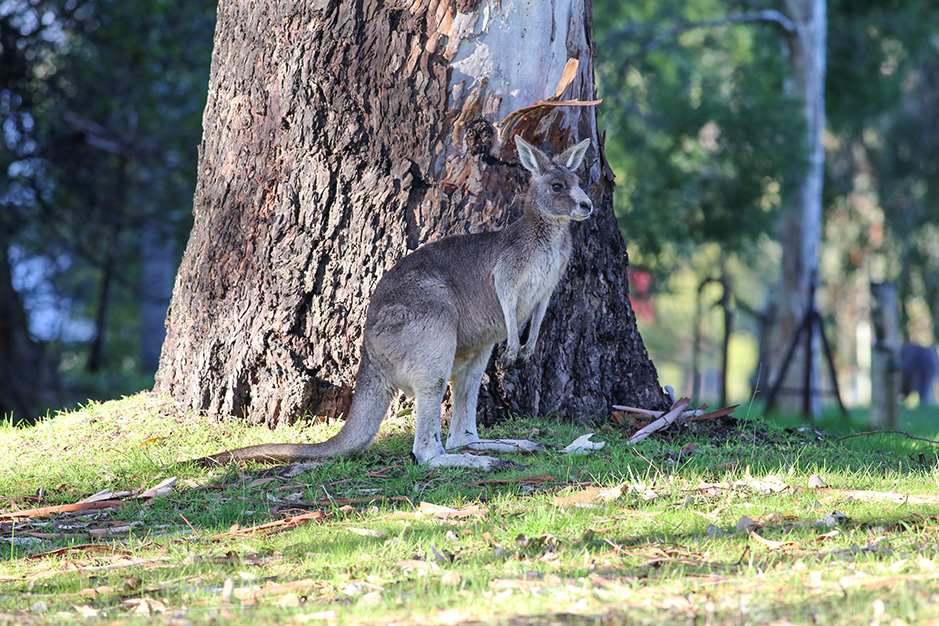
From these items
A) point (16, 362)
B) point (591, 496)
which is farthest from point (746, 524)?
point (16, 362)

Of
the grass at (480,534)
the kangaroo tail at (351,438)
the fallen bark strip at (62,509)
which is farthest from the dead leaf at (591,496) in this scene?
the fallen bark strip at (62,509)

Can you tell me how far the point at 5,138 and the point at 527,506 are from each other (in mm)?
9440

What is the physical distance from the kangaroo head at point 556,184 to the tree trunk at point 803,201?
8401 millimetres

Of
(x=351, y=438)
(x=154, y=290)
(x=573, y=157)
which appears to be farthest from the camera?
(x=154, y=290)

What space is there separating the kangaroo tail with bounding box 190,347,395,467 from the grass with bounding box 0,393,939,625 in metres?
0.10

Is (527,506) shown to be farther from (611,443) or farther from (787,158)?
(787,158)

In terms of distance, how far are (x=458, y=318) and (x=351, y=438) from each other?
84 centimetres

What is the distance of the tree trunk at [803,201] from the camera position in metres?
13.1

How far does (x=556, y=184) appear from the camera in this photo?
5035mm

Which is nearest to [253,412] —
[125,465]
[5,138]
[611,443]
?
[125,465]

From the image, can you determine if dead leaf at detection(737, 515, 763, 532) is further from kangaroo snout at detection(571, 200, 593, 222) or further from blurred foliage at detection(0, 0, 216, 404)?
blurred foliage at detection(0, 0, 216, 404)

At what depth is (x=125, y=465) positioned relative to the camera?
5176 millimetres

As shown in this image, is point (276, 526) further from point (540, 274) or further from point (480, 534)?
point (540, 274)

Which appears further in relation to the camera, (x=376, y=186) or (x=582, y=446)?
(x=376, y=186)
